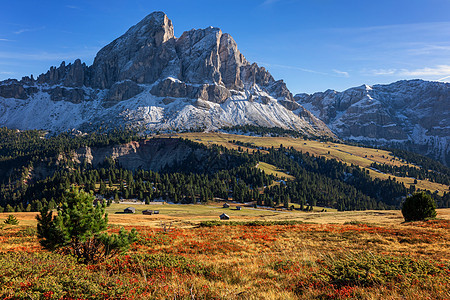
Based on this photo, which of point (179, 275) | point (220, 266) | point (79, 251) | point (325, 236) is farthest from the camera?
point (325, 236)

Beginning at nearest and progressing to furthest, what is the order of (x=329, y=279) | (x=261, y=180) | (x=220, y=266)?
(x=329, y=279)
(x=220, y=266)
(x=261, y=180)

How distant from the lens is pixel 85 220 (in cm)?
1648

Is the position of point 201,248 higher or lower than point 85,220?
lower

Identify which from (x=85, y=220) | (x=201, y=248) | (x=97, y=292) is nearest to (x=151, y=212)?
(x=201, y=248)

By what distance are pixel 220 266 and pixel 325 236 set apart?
1895cm

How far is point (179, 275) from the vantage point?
1377 centimetres

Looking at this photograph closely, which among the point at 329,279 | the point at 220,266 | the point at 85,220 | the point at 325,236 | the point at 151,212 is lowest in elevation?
the point at 151,212

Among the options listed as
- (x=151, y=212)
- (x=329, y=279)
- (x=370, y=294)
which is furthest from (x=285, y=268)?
(x=151, y=212)

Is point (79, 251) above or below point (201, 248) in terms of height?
above

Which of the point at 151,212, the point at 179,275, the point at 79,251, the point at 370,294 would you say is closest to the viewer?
the point at 370,294

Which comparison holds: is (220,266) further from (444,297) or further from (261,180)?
(261,180)

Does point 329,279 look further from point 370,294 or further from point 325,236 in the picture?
point 325,236

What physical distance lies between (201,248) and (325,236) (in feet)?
52.0

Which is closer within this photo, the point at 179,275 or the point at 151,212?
the point at 179,275
